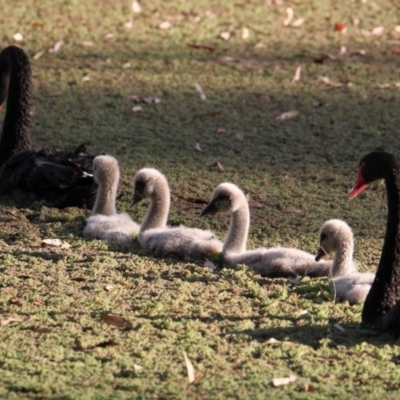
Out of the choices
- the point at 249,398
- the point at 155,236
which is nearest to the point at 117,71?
the point at 155,236

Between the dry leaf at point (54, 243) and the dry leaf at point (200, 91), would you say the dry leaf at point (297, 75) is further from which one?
the dry leaf at point (54, 243)

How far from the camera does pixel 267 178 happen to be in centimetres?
650

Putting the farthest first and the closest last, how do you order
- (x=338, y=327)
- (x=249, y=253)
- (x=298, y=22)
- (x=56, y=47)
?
(x=298, y=22) → (x=56, y=47) → (x=249, y=253) → (x=338, y=327)

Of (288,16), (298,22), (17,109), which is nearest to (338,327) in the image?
(17,109)

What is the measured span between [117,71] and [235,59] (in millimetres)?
974

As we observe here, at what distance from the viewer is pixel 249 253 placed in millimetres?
5020

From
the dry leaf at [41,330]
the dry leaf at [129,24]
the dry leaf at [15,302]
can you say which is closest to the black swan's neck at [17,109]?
the dry leaf at [15,302]

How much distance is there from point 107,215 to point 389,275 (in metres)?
1.81

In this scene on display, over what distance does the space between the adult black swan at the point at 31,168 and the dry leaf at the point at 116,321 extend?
157 centimetres

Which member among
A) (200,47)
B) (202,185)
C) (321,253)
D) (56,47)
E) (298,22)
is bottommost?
(321,253)

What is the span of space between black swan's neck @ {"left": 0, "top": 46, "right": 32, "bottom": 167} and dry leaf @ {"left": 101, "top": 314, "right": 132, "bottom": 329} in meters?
2.29

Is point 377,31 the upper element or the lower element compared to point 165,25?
upper

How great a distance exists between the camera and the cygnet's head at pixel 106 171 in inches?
A: 219

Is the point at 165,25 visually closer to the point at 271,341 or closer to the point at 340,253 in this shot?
the point at 340,253
